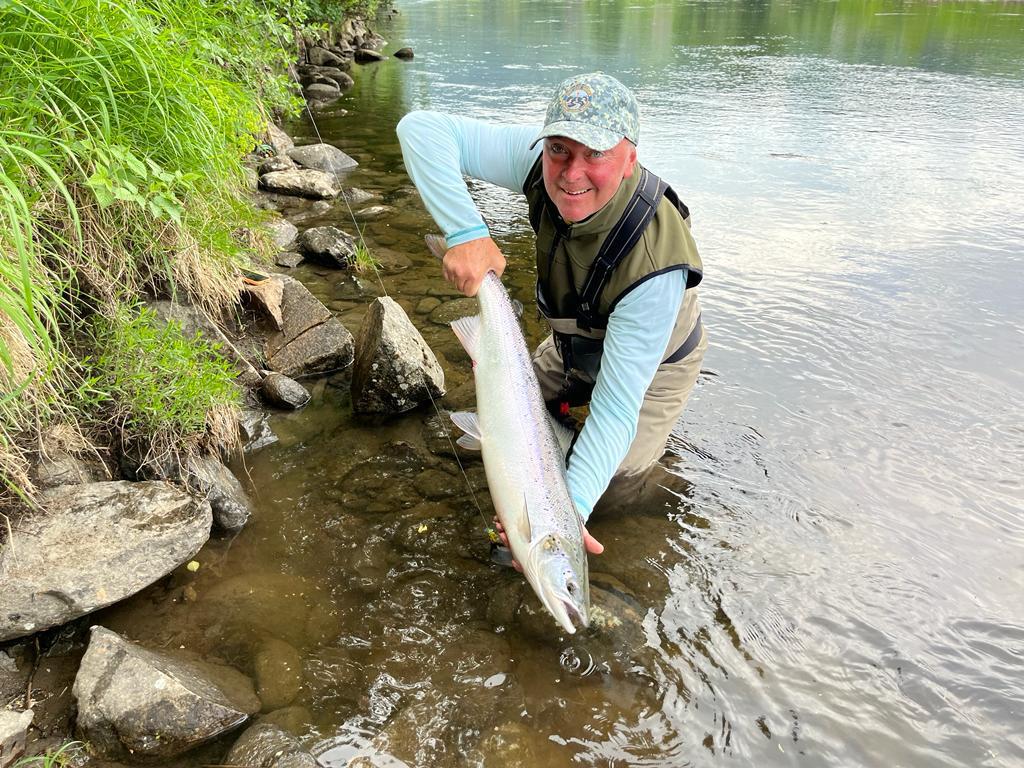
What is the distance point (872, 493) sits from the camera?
460 cm

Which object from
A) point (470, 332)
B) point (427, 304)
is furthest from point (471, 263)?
point (427, 304)

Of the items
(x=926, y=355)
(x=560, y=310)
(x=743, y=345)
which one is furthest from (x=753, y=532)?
(x=926, y=355)

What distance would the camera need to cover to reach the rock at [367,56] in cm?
2519

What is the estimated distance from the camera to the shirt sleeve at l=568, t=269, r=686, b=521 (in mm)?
3049

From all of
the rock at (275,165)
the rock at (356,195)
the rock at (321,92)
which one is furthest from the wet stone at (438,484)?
the rock at (321,92)

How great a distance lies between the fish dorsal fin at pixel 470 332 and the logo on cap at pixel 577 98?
40.0 inches

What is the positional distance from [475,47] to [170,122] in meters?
26.3

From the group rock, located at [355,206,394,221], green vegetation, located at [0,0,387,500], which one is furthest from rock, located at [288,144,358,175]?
green vegetation, located at [0,0,387,500]

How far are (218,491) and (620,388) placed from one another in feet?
7.16

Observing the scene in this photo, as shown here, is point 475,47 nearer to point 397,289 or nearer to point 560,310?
point 397,289

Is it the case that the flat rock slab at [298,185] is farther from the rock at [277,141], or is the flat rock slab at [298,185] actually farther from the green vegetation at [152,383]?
the green vegetation at [152,383]

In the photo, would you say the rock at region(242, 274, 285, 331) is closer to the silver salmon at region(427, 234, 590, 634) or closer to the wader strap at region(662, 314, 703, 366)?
the silver salmon at region(427, 234, 590, 634)

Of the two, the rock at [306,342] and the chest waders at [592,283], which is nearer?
the chest waders at [592,283]

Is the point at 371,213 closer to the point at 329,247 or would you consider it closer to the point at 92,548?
the point at 329,247
